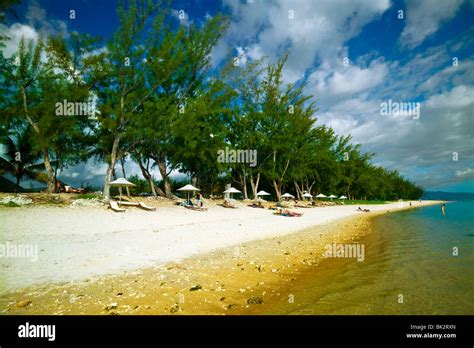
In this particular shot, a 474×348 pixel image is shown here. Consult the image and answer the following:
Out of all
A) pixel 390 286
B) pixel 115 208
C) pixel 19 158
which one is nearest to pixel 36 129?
pixel 115 208

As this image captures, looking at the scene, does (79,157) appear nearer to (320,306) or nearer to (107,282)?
(107,282)

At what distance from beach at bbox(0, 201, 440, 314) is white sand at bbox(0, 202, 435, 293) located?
35 millimetres

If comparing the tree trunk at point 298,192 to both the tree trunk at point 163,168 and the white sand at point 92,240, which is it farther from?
the white sand at point 92,240

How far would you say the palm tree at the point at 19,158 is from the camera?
117ft

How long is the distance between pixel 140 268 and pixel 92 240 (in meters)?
4.98

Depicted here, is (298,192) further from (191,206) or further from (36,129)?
(36,129)

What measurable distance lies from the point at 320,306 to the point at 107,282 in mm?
5880

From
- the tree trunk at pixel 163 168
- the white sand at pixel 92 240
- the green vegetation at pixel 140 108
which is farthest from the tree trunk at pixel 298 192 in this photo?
the white sand at pixel 92 240

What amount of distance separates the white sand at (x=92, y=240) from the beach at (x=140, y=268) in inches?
1.4

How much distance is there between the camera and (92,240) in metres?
12.1

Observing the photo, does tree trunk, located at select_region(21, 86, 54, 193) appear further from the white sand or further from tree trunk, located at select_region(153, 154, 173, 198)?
tree trunk, located at select_region(153, 154, 173, 198)

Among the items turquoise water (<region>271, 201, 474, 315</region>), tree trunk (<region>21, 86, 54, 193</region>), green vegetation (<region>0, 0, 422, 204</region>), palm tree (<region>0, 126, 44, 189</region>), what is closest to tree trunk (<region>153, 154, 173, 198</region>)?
green vegetation (<region>0, 0, 422, 204</region>)

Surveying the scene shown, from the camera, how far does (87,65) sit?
Result: 2717cm
